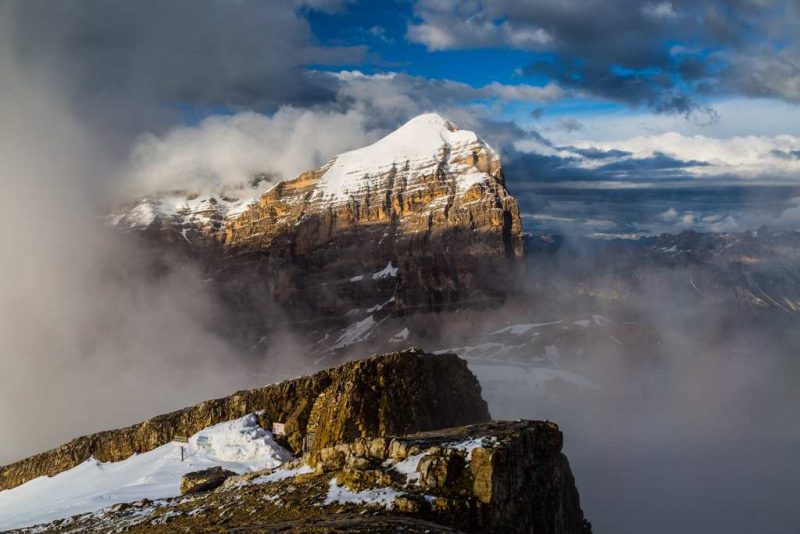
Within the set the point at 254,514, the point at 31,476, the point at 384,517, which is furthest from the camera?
the point at 31,476

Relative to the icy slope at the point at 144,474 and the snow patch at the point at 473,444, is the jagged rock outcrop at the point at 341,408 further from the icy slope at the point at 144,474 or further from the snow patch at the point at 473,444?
the snow patch at the point at 473,444

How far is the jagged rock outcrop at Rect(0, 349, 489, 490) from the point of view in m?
82.6

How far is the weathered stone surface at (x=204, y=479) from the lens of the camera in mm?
71731

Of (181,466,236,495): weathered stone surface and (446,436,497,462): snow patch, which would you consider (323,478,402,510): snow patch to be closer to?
(446,436,497,462): snow patch

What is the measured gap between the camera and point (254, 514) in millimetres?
49000

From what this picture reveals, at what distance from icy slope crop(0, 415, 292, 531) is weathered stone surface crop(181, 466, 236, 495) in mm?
2702

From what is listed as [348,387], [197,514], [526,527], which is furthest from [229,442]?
[526,527]

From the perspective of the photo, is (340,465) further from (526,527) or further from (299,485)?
(526,527)

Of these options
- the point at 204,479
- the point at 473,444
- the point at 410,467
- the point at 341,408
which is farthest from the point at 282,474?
the point at 341,408

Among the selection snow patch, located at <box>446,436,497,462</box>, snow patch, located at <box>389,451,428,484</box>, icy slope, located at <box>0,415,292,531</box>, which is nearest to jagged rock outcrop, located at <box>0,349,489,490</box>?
icy slope, located at <box>0,415,292,531</box>

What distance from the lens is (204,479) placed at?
7494 cm

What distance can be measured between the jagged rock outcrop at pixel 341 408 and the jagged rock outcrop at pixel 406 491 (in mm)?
22871

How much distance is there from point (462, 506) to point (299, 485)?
10837 millimetres

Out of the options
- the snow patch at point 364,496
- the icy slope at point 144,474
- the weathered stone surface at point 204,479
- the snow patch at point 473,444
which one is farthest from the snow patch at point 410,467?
the icy slope at point 144,474
